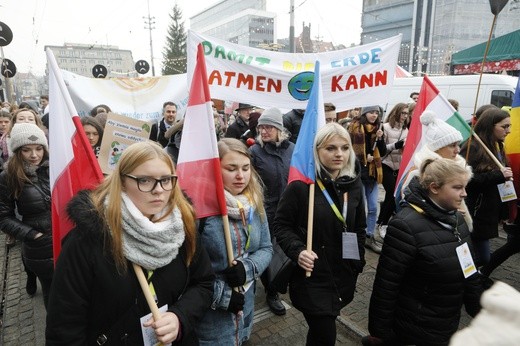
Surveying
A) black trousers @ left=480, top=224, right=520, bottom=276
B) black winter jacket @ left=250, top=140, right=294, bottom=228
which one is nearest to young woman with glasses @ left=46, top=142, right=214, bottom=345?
black winter jacket @ left=250, top=140, right=294, bottom=228

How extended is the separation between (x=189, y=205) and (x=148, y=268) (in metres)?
0.43

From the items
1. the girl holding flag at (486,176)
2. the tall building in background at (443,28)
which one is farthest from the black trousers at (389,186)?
the tall building in background at (443,28)

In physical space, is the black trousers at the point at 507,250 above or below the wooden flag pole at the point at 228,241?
below

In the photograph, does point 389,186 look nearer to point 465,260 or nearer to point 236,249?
point 465,260

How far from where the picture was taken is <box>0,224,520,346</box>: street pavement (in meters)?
3.21

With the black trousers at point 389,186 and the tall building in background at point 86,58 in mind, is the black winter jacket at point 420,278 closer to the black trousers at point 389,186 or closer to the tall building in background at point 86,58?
the black trousers at point 389,186

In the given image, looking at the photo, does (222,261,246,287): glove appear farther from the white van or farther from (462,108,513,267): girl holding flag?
the white van

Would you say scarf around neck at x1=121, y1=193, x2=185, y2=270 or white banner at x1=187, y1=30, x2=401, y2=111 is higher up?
white banner at x1=187, y1=30, x2=401, y2=111

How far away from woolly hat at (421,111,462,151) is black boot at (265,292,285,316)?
213cm

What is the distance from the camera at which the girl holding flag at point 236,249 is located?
2209 millimetres

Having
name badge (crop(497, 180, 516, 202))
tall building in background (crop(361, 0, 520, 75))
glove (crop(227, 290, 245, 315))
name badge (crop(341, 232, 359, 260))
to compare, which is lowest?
glove (crop(227, 290, 245, 315))

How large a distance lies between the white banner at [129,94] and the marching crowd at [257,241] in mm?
3942

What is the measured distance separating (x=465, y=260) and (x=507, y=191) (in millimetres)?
1861

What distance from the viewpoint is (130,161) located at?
172 centimetres
